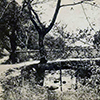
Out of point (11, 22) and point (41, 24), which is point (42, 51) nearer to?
point (41, 24)

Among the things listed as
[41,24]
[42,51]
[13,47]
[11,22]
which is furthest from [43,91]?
[11,22]

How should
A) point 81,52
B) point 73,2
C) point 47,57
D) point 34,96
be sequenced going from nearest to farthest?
point 34,96, point 81,52, point 47,57, point 73,2

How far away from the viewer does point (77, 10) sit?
7477 millimetres

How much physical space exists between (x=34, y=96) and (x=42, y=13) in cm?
283

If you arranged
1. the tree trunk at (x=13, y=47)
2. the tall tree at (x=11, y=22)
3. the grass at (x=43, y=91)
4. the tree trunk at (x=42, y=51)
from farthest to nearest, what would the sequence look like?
the tree trunk at (x=13, y=47)
the tall tree at (x=11, y=22)
the tree trunk at (x=42, y=51)
the grass at (x=43, y=91)

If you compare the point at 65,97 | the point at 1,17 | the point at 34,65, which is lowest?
the point at 65,97

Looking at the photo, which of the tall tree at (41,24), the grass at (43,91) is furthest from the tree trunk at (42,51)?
the grass at (43,91)

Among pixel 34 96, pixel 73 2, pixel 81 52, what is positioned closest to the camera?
pixel 34 96

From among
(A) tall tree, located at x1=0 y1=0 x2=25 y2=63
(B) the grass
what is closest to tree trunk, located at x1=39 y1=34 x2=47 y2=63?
(B) the grass

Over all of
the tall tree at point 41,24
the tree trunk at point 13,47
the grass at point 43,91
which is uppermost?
the tall tree at point 41,24

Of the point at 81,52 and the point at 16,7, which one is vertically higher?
the point at 16,7

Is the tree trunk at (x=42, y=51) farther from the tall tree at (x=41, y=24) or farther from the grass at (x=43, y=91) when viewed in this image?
the grass at (x=43, y=91)

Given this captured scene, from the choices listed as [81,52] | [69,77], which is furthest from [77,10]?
[69,77]

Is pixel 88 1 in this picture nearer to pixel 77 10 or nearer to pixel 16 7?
pixel 77 10
